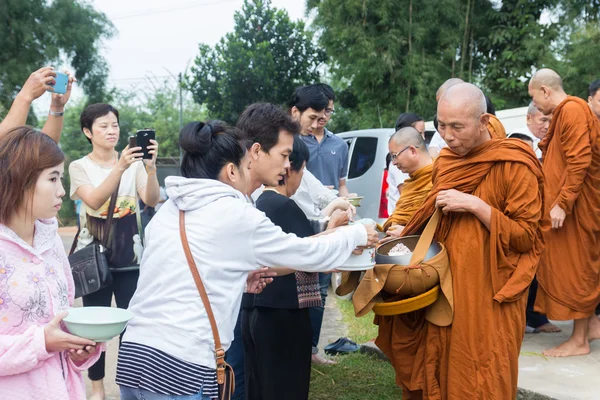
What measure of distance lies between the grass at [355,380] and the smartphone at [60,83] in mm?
2508

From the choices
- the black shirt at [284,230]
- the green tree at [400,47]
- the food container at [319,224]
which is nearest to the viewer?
the black shirt at [284,230]

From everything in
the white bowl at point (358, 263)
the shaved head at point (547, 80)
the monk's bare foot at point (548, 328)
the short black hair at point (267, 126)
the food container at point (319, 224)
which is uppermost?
the shaved head at point (547, 80)

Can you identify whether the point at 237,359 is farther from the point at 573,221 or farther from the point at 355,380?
the point at 573,221

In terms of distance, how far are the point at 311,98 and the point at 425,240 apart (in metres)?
1.92

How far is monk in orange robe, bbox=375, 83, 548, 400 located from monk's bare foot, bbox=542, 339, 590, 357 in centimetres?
159

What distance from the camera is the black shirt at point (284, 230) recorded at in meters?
3.08

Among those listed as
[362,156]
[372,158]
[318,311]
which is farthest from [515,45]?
[318,311]

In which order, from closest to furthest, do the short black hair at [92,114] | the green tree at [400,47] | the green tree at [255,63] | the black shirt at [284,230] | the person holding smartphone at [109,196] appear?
the black shirt at [284,230] → the person holding smartphone at [109,196] → the short black hair at [92,114] → the green tree at [400,47] → the green tree at [255,63]

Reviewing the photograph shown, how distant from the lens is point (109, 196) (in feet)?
13.6

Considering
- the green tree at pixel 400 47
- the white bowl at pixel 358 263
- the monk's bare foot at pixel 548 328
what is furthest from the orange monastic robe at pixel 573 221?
the green tree at pixel 400 47

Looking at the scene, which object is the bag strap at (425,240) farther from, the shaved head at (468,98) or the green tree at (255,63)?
the green tree at (255,63)

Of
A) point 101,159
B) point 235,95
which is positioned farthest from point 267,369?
point 235,95

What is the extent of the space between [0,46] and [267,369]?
14.3m

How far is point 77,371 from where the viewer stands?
2307mm
